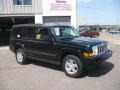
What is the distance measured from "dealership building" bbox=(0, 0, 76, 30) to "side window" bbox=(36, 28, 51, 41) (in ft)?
38.7

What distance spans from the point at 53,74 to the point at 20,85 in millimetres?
1612

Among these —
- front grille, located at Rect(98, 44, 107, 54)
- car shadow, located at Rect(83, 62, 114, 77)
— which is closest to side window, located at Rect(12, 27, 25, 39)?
car shadow, located at Rect(83, 62, 114, 77)

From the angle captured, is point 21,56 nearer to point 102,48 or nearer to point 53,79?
point 53,79

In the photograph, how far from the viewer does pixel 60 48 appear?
25.2 ft

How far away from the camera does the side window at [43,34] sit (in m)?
8.23

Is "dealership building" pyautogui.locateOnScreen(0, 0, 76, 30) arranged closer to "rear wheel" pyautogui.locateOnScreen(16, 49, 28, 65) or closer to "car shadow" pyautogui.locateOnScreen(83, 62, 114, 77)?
"rear wheel" pyautogui.locateOnScreen(16, 49, 28, 65)

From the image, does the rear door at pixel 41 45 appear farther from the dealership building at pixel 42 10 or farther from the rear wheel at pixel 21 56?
the dealership building at pixel 42 10

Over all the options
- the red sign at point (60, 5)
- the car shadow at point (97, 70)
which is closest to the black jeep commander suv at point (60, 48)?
the car shadow at point (97, 70)

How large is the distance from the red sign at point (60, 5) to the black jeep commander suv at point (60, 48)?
11785mm

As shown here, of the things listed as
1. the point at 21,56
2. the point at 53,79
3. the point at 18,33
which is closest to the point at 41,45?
the point at 53,79

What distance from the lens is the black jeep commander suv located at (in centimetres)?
713

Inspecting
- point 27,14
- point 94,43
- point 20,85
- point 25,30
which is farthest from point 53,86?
point 27,14

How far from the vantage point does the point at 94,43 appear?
7332mm

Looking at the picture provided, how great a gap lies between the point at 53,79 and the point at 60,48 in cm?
117
